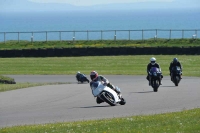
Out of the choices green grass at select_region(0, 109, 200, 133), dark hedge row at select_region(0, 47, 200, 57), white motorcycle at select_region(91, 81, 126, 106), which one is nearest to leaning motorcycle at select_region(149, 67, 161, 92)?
white motorcycle at select_region(91, 81, 126, 106)

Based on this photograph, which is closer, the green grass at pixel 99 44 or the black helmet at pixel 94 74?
the black helmet at pixel 94 74

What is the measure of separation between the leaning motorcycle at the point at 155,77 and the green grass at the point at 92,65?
12.0 metres

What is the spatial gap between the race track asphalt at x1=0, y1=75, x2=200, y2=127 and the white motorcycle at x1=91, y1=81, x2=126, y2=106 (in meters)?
0.28

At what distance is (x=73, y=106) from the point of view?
915 inches

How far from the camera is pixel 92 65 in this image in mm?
49344

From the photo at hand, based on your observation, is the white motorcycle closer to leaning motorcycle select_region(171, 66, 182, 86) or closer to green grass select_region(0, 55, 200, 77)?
leaning motorcycle select_region(171, 66, 182, 86)

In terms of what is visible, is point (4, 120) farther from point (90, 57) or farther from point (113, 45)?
point (113, 45)

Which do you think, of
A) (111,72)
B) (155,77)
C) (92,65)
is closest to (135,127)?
(155,77)

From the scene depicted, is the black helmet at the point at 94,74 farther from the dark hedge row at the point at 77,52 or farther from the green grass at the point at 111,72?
the dark hedge row at the point at 77,52

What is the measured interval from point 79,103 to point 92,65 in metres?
25.0

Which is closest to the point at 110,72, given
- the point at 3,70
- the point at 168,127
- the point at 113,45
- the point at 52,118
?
the point at 3,70

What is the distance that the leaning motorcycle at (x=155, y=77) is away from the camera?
28661mm

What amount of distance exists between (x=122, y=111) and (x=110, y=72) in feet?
72.6

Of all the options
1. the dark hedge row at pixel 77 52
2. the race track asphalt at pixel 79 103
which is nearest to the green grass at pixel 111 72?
the dark hedge row at pixel 77 52
